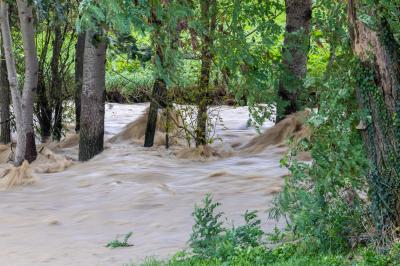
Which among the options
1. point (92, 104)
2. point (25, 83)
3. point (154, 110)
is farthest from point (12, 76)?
point (154, 110)

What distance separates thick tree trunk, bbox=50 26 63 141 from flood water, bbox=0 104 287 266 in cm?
140

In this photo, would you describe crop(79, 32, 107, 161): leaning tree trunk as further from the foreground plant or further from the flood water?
the foreground plant

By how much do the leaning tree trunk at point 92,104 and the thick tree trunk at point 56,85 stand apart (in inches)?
93.5

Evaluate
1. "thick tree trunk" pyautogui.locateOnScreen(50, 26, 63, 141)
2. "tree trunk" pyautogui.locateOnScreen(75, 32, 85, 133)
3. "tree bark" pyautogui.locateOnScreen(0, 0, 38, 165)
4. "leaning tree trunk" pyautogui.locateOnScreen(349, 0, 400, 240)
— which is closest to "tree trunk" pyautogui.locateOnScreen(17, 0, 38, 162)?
"tree bark" pyautogui.locateOnScreen(0, 0, 38, 165)

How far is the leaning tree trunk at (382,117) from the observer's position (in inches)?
257

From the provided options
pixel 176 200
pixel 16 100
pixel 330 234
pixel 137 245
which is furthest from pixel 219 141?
pixel 330 234

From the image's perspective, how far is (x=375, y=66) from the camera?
21.8 ft

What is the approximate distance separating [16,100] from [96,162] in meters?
1.54

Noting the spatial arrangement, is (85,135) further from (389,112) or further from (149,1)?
(389,112)

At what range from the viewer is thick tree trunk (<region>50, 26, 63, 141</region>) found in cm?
1583

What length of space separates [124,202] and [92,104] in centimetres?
352

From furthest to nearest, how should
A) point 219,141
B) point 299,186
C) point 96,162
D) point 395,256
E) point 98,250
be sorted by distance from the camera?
1. point 219,141
2. point 96,162
3. point 98,250
4. point 299,186
5. point 395,256

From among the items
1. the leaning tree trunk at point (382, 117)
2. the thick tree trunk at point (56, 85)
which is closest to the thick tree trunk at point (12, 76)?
the thick tree trunk at point (56, 85)

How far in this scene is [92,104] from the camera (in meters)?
13.4
